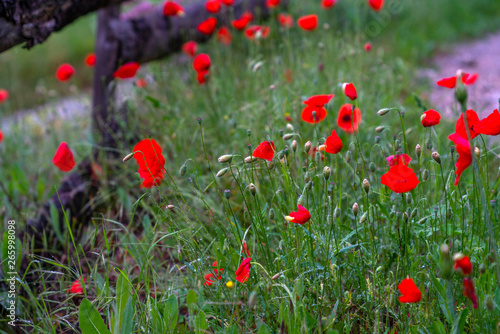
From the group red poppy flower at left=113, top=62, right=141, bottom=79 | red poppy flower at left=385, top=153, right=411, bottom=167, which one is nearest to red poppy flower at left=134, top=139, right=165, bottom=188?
red poppy flower at left=385, top=153, right=411, bottom=167

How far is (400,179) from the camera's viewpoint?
1.20m

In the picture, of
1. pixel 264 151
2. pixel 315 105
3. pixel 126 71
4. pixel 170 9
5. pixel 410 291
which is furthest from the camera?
pixel 170 9

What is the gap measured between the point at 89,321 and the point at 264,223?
2.38 ft

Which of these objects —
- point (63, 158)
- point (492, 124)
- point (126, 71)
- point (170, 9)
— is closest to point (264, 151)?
point (492, 124)

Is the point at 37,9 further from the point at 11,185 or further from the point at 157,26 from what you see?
the point at 157,26

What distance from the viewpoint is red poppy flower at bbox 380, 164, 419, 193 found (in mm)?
1184

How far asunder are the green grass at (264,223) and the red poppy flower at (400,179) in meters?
0.12

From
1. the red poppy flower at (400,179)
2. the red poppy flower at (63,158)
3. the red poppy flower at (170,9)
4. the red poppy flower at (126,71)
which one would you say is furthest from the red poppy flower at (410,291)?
the red poppy flower at (170,9)

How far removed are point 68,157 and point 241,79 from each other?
1748mm

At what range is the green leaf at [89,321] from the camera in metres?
1.27

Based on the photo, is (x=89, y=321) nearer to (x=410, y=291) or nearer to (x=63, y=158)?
(x=63, y=158)

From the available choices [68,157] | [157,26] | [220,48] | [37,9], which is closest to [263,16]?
[220,48]

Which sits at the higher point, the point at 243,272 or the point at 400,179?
the point at 400,179

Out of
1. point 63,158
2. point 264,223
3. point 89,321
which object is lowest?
point 264,223
